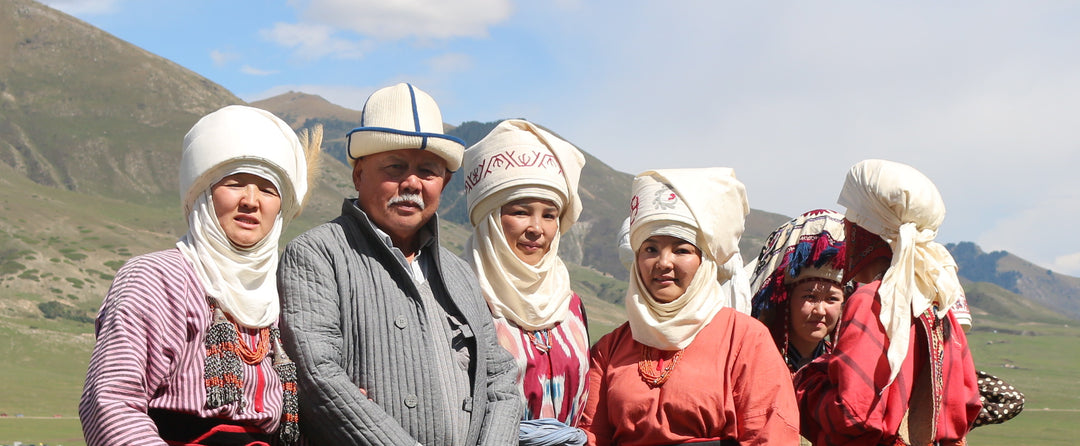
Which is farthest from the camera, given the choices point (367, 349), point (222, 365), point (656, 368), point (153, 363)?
point (656, 368)

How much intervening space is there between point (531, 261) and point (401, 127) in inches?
36.7

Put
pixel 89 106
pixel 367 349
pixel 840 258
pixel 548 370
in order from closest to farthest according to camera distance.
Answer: pixel 367 349, pixel 548 370, pixel 840 258, pixel 89 106

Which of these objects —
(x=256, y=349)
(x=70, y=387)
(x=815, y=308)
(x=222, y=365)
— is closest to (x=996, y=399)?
(x=815, y=308)

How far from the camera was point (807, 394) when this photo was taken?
4582mm

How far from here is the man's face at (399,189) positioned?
4012 mm

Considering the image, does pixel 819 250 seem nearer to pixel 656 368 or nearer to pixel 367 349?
pixel 656 368

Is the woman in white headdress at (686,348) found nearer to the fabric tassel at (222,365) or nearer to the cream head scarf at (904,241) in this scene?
the cream head scarf at (904,241)

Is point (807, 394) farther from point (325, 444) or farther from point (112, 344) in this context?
point (112, 344)

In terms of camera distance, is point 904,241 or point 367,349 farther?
point 904,241

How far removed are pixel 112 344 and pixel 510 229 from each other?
1.87 meters

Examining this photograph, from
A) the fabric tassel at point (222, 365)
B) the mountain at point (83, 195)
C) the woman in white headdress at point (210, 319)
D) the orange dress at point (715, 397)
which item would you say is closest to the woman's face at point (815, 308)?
the orange dress at point (715, 397)

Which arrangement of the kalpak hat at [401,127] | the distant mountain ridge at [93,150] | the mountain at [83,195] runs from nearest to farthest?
1. the kalpak hat at [401,127]
2. the mountain at [83,195]
3. the distant mountain ridge at [93,150]

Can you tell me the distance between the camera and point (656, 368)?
4.26 meters

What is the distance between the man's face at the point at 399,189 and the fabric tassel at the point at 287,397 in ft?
2.32
